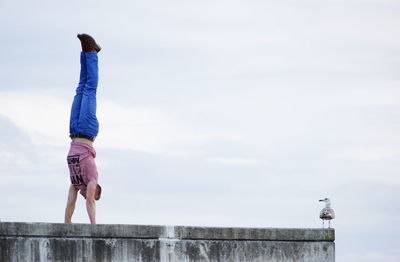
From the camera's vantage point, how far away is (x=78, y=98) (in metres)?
15.2

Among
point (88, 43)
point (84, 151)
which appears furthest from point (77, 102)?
point (88, 43)

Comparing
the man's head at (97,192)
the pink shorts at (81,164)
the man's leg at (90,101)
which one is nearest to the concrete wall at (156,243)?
the man's head at (97,192)

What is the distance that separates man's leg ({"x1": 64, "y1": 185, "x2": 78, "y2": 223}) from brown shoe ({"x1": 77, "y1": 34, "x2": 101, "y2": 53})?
224 cm

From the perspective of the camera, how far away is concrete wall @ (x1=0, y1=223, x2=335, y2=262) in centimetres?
1347

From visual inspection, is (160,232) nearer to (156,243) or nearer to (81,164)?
(156,243)

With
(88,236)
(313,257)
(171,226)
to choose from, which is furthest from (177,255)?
(313,257)

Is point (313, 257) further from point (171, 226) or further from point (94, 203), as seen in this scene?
point (94, 203)

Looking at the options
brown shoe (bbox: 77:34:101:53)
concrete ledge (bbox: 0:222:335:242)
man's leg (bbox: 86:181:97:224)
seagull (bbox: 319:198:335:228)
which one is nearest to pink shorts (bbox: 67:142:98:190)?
man's leg (bbox: 86:181:97:224)

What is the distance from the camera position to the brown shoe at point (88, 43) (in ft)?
50.2

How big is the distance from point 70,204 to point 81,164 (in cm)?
67

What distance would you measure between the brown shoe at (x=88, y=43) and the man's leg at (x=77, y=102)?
0.40ft

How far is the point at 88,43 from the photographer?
1534 cm

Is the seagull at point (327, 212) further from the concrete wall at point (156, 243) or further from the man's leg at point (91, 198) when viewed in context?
the man's leg at point (91, 198)

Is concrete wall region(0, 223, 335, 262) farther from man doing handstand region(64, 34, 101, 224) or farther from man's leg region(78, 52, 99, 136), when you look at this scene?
man's leg region(78, 52, 99, 136)
